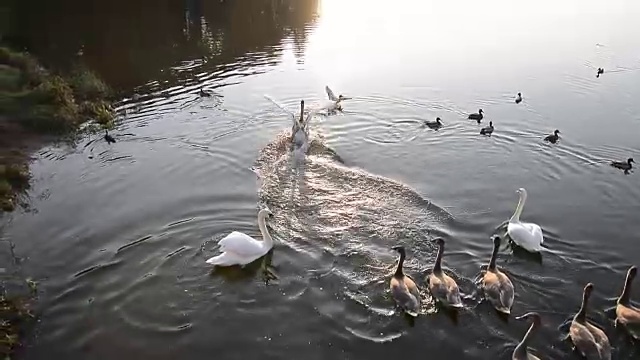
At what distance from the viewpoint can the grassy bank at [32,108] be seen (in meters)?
16.8

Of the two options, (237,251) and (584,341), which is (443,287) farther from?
(237,251)

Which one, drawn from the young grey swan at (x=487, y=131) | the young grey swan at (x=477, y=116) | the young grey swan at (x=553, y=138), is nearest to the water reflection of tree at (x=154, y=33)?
the young grey swan at (x=477, y=116)

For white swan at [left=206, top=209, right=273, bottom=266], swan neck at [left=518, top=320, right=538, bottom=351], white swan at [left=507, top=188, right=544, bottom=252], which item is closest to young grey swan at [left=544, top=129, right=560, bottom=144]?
white swan at [left=507, top=188, right=544, bottom=252]

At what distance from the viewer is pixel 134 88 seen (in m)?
25.3

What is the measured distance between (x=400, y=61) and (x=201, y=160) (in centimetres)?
1632

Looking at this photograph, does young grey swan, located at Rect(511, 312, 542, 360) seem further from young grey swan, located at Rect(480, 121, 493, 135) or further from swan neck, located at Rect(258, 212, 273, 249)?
young grey swan, located at Rect(480, 121, 493, 135)

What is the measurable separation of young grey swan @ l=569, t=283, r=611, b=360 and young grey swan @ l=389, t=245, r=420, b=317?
9.23ft

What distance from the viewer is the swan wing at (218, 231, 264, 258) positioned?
12438mm

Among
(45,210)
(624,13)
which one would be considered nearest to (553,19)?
(624,13)

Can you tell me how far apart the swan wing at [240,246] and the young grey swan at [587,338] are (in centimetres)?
639

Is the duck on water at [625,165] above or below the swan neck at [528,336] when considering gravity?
below

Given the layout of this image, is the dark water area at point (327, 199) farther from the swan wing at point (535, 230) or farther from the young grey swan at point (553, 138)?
the swan wing at point (535, 230)

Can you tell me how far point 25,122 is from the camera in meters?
19.5

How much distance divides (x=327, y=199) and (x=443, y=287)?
5008mm
